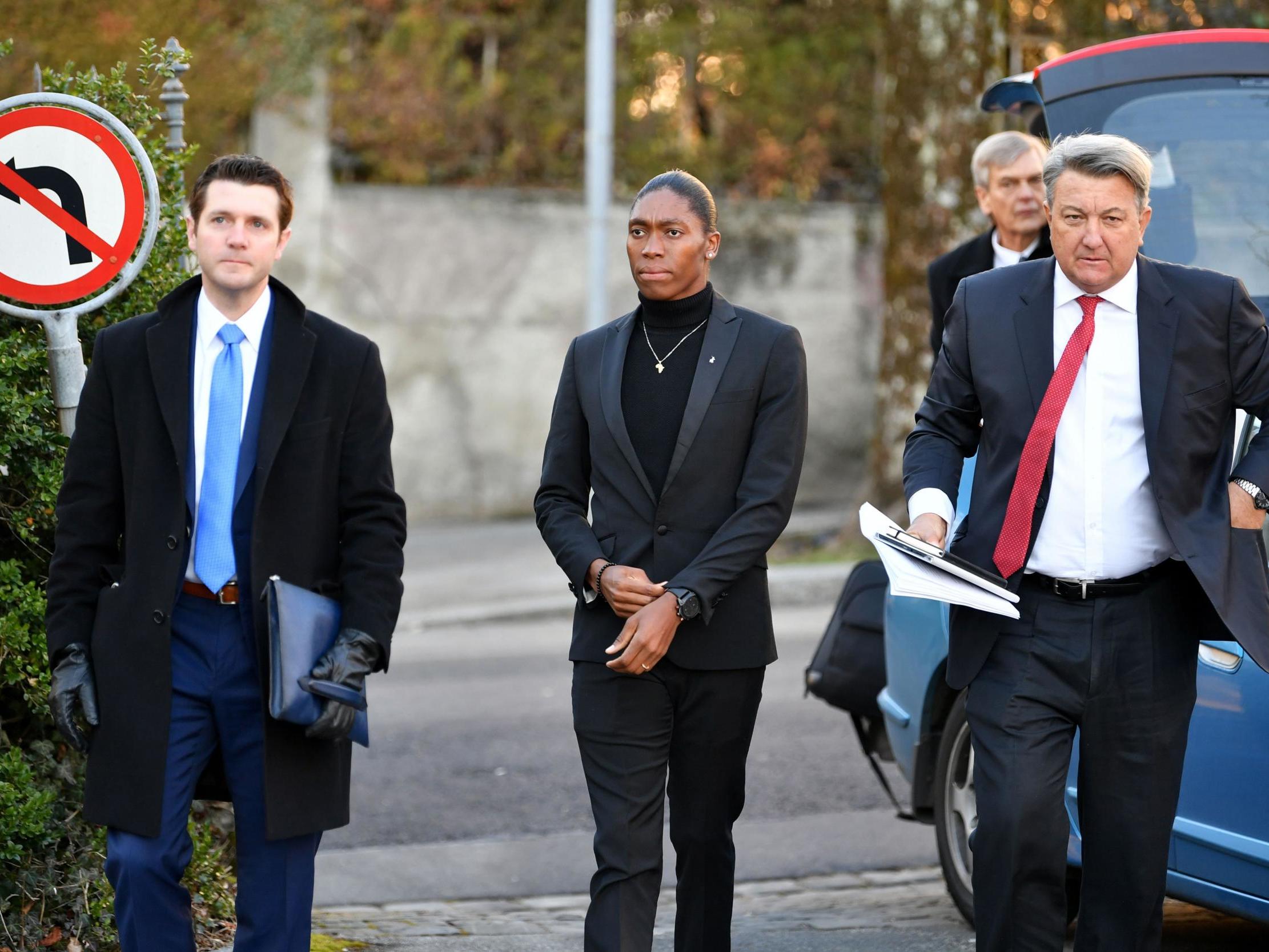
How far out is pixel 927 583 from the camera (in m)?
3.62

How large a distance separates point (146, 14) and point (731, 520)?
11.5m

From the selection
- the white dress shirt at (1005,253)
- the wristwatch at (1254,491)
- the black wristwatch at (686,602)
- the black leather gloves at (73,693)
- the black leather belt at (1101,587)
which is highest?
the white dress shirt at (1005,253)

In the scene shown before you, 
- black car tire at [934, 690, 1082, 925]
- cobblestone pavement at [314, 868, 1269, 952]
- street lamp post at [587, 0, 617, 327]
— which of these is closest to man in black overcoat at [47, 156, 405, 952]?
cobblestone pavement at [314, 868, 1269, 952]

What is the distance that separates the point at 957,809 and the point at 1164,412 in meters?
1.94

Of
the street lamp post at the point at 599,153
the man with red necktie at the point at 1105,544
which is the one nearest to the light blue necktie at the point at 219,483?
the man with red necktie at the point at 1105,544

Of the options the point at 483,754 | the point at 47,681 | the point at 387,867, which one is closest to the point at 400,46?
the point at 483,754

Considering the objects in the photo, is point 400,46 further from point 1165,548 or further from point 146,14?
point 1165,548

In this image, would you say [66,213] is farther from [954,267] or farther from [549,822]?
[549,822]

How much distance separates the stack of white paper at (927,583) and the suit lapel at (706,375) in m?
0.60

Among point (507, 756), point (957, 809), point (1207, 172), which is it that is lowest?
point (507, 756)

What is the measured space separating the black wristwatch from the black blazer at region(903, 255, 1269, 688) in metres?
0.55

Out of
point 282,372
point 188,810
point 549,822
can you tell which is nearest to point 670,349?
point 282,372

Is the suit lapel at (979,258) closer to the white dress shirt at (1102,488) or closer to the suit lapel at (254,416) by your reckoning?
the white dress shirt at (1102,488)

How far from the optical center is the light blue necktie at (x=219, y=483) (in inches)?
141
